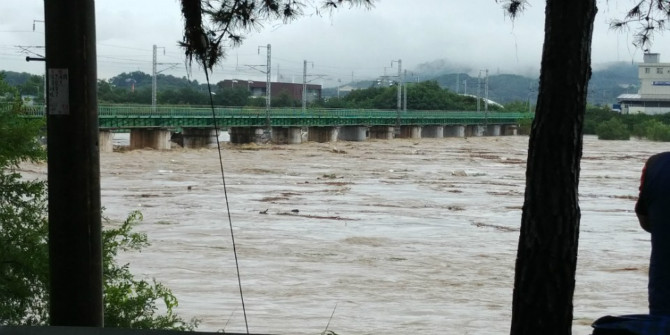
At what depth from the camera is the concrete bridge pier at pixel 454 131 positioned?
14362 centimetres

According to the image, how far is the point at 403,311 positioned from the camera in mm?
19203

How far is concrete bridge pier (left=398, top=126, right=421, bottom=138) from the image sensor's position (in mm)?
130250

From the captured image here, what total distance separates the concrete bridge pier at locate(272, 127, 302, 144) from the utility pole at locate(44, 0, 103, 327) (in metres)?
96.6

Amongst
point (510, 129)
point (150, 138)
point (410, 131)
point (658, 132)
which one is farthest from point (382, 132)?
point (150, 138)

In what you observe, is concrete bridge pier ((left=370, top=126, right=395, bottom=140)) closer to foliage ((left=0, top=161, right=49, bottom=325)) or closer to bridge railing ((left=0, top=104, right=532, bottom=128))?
bridge railing ((left=0, top=104, right=532, bottom=128))

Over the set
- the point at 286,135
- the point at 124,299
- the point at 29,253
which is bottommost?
the point at 286,135

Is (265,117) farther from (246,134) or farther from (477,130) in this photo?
(477,130)

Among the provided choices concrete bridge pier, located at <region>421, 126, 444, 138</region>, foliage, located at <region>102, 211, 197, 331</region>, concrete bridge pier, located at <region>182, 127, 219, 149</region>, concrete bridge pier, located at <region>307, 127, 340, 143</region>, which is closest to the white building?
concrete bridge pier, located at <region>421, 126, 444, 138</region>

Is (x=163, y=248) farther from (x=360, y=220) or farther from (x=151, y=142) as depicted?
(x=151, y=142)

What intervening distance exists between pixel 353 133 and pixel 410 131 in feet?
47.3

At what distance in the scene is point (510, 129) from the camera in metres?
160

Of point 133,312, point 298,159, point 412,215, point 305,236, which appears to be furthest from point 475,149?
point 133,312

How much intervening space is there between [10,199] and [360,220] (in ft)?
92.0

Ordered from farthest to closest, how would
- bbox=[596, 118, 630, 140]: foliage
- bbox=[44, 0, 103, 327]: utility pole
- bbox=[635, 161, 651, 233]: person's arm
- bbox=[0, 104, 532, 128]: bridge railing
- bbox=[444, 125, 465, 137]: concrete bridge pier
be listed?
bbox=[444, 125, 465, 137]: concrete bridge pier
bbox=[596, 118, 630, 140]: foliage
bbox=[0, 104, 532, 128]: bridge railing
bbox=[44, 0, 103, 327]: utility pole
bbox=[635, 161, 651, 233]: person's arm
